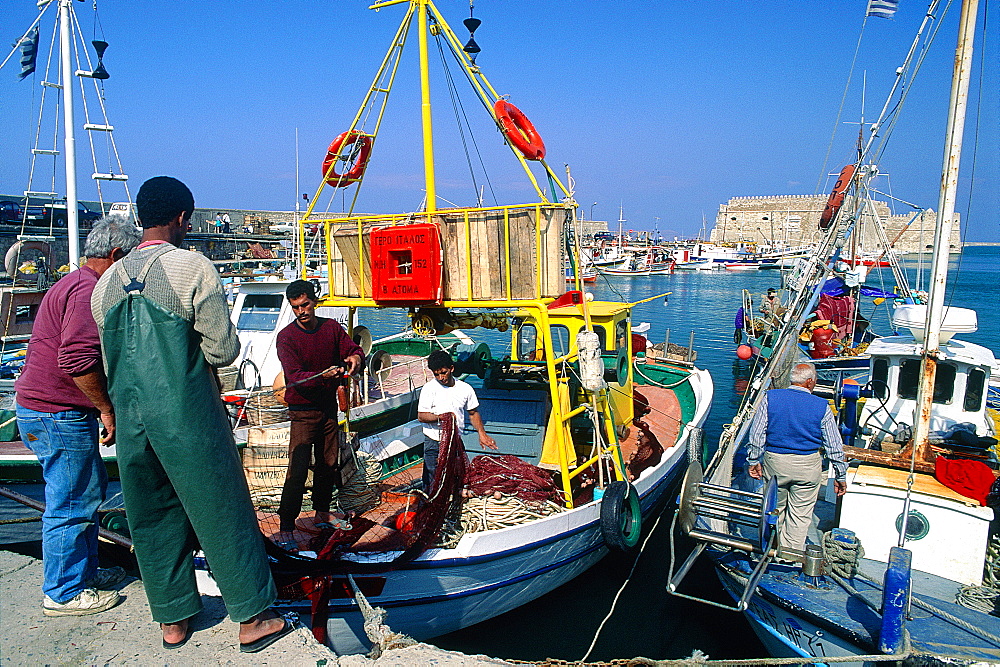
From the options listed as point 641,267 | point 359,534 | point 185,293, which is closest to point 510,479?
point 359,534

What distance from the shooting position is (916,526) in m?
6.35

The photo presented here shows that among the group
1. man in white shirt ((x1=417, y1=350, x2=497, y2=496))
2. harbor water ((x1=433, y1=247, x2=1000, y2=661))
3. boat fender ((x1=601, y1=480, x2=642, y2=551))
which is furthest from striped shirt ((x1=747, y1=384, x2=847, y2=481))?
man in white shirt ((x1=417, y1=350, x2=497, y2=496))

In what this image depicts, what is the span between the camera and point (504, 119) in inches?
255

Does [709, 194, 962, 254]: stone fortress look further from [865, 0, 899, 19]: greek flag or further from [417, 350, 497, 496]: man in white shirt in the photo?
[417, 350, 497, 496]: man in white shirt

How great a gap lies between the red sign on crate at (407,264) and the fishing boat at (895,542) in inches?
119

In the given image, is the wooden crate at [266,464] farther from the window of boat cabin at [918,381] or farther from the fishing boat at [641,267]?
the fishing boat at [641,267]

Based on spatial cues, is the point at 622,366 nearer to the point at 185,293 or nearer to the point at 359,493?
the point at 359,493

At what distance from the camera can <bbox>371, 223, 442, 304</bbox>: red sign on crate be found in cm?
632

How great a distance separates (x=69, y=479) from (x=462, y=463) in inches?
119

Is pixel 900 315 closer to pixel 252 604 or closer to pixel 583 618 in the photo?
pixel 583 618

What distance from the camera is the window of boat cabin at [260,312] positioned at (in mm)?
11297

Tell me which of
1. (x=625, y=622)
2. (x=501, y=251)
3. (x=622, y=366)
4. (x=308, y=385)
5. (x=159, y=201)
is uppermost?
(x=159, y=201)

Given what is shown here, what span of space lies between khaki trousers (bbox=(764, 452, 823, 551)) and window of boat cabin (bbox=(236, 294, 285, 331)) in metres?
8.42

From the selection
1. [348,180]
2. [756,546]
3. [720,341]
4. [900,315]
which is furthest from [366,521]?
[720,341]
